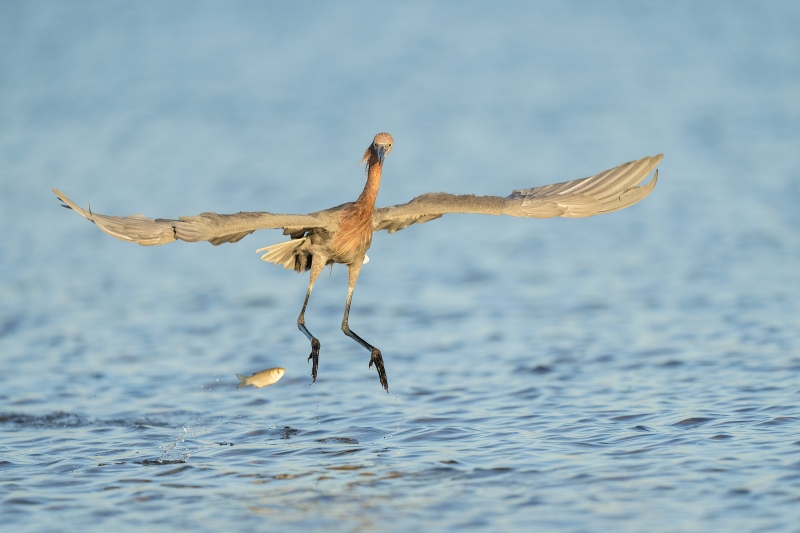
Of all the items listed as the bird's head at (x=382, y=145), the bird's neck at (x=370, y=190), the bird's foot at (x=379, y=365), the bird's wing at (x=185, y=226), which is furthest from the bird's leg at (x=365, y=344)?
the bird's wing at (x=185, y=226)

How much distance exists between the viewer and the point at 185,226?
8688mm

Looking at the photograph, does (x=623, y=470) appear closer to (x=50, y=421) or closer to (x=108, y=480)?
(x=108, y=480)

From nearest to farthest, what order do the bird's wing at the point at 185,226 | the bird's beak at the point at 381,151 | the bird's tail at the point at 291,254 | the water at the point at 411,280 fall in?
the bird's wing at the point at 185,226
the water at the point at 411,280
the bird's beak at the point at 381,151
the bird's tail at the point at 291,254

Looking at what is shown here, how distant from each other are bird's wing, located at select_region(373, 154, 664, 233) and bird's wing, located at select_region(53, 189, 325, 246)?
144cm

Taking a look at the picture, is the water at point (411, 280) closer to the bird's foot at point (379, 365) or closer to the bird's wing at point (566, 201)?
the bird's foot at point (379, 365)

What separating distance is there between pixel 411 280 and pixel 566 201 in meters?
6.44

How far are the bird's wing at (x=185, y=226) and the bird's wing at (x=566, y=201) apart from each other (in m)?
1.44

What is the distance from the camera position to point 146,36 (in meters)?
28.0

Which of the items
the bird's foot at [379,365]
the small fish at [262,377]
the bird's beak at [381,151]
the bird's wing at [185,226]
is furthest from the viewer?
Result: the bird's foot at [379,365]

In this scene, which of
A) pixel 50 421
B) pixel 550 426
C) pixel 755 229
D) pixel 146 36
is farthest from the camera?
pixel 146 36

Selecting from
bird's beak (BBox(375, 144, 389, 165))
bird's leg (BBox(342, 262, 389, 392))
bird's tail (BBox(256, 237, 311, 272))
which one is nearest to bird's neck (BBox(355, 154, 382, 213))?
bird's beak (BBox(375, 144, 389, 165))

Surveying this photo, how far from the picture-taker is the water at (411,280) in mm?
9047

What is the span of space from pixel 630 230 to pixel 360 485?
10.6m

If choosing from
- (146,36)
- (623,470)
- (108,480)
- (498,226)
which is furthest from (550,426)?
(146,36)
